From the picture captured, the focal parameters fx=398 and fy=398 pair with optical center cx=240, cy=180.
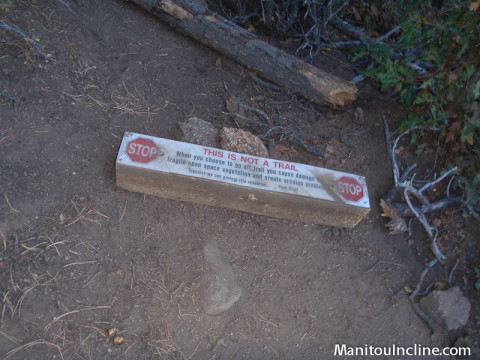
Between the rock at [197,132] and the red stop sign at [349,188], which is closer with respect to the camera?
the red stop sign at [349,188]

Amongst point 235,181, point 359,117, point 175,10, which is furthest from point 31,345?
point 359,117

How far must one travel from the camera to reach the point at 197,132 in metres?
2.94

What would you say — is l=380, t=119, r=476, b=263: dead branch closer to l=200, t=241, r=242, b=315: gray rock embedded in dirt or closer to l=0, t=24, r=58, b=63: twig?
l=200, t=241, r=242, b=315: gray rock embedded in dirt

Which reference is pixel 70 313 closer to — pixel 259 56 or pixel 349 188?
pixel 349 188

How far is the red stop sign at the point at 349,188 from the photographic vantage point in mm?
2773

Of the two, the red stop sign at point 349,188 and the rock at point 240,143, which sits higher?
the red stop sign at point 349,188

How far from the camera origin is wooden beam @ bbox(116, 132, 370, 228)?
2611 mm

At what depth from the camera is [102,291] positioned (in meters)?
2.37

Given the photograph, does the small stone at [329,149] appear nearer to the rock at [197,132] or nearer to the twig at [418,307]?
the rock at [197,132]

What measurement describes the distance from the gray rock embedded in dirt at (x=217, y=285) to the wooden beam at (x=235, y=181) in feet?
1.28

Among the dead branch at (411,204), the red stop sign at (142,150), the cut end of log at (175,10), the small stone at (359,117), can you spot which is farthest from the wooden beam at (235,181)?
the cut end of log at (175,10)

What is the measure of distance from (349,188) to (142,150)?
145cm

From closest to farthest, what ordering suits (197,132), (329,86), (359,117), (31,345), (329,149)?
(31,345) < (197,132) < (329,149) < (329,86) < (359,117)

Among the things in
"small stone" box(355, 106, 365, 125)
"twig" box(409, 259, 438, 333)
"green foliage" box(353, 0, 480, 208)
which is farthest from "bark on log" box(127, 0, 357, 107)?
"twig" box(409, 259, 438, 333)
